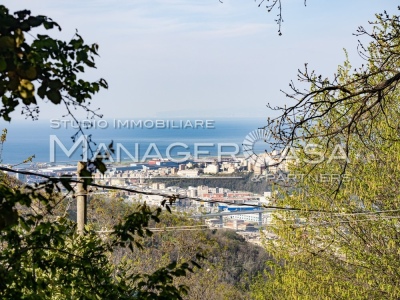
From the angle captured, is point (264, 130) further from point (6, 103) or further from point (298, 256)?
point (298, 256)

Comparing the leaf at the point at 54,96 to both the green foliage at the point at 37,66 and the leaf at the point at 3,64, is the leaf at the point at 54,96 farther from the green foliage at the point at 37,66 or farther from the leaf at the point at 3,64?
the leaf at the point at 3,64

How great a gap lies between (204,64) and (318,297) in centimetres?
2336

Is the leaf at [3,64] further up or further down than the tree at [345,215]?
further up

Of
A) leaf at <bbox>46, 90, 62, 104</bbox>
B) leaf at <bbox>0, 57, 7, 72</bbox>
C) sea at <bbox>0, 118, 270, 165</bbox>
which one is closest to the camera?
leaf at <bbox>0, 57, 7, 72</bbox>

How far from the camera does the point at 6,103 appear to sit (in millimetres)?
2289

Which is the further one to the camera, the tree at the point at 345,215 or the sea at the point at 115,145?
the tree at the point at 345,215

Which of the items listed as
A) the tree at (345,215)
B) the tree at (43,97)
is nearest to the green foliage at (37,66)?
the tree at (43,97)

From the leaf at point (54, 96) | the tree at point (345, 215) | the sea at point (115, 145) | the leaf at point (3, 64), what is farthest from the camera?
the tree at point (345, 215)

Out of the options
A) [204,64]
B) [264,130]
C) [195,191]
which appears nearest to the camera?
[264,130]

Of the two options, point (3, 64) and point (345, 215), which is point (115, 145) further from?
point (345, 215)

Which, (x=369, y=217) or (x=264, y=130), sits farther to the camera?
(x=369, y=217)

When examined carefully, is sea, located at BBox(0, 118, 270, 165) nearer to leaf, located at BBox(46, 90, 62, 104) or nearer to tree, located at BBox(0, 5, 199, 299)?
tree, located at BBox(0, 5, 199, 299)

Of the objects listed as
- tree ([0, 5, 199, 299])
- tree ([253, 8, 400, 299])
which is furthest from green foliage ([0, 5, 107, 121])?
tree ([253, 8, 400, 299])

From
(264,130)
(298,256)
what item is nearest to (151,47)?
(298,256)
